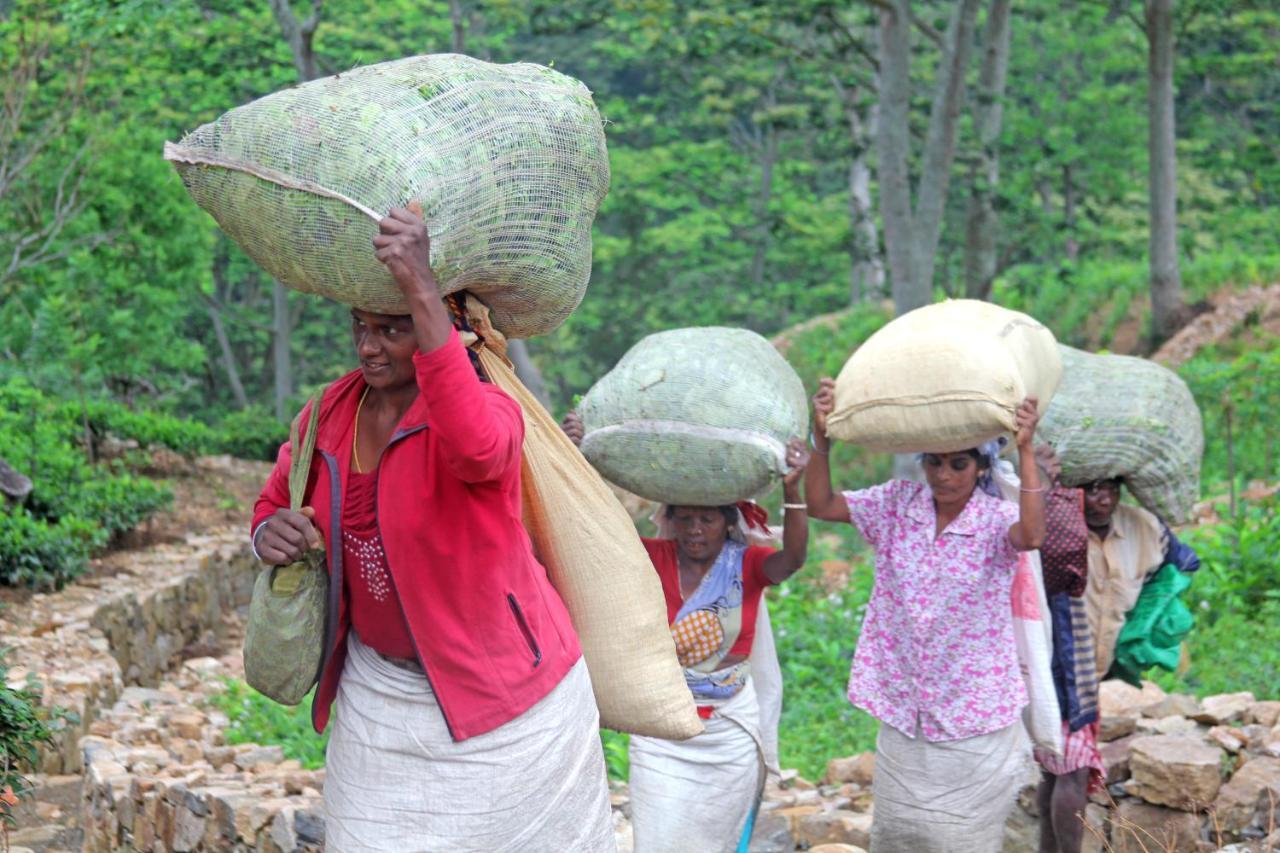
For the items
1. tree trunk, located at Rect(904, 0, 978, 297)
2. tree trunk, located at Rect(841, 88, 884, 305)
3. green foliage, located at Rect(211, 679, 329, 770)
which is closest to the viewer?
green foliage, located at Rect(211, 679, 329, 770)

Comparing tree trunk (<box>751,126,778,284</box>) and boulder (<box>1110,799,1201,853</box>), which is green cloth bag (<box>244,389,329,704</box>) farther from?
tree trunk (<box>751,126,778,284</box>)

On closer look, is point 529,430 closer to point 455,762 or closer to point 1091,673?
point 455,762

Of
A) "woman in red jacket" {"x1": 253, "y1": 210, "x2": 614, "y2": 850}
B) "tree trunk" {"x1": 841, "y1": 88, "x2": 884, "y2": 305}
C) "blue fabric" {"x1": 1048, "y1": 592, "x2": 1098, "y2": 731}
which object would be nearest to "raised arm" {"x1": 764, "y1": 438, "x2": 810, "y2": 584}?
"blue fabric" {"x1": 1048, "y1": 592, "x2": 1098, "y2": 731}

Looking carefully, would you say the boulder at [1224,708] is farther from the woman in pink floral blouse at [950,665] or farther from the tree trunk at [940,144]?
the tree trunk at [940,144]

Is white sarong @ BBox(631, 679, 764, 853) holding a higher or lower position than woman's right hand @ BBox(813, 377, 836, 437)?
lower

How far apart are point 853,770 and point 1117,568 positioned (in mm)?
1808

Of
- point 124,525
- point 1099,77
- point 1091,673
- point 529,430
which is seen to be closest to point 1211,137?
point 1099,77

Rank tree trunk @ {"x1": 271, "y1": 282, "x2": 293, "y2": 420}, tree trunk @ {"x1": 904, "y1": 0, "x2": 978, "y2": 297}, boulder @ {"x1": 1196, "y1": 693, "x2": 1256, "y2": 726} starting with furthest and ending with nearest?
1. tree trunk @ {"x1": 271, "y1": 282, "x2": 293, "y2": 420}
2. tree trunk @ {"x1": 904, "y1": 0, "x2": 978, "y2": 297}
3. boulder @ {"x1": 1196, "y1": 693, "x2": 1256, "y2": 726}

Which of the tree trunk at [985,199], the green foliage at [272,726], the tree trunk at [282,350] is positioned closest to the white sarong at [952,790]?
the green foliage at [272,726]

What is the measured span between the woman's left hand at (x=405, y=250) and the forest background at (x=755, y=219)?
0.83 m

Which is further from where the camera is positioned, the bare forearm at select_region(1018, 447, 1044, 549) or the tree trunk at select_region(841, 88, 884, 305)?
the tree trunk at select_region(841, 88, 884, 305)

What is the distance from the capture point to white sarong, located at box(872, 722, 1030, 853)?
438cm

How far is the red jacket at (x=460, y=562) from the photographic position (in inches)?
110

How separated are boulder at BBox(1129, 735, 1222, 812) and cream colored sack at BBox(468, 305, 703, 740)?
271 cm
